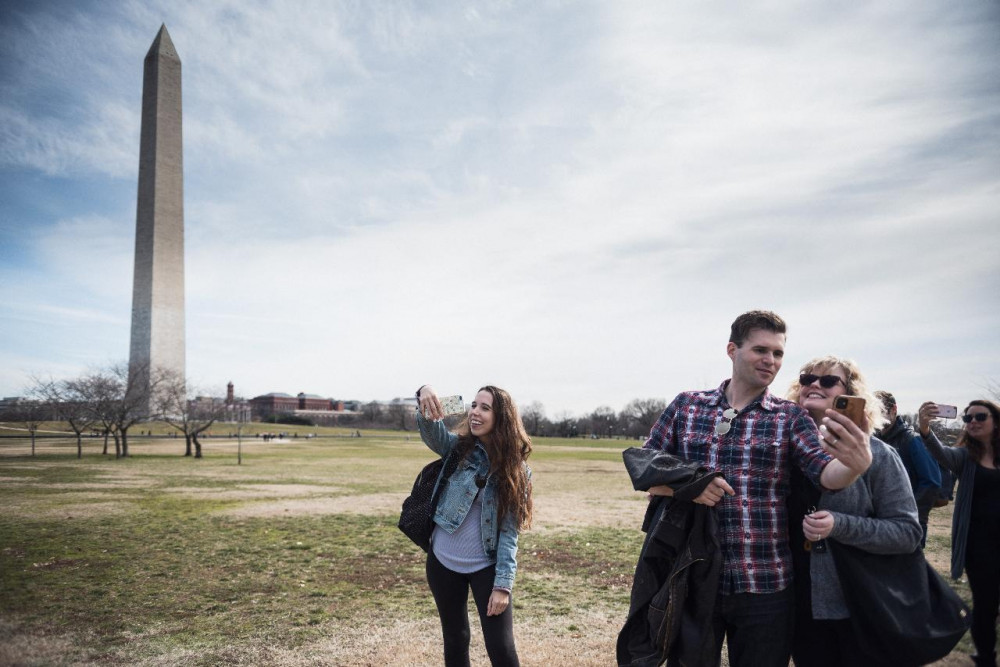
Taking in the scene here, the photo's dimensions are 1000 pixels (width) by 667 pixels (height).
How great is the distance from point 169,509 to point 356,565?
8.34 metres

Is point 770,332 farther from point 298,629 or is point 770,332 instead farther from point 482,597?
point 298,629

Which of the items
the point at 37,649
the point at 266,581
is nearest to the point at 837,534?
the point at 37,649

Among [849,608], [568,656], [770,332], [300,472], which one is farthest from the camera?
[300,472]

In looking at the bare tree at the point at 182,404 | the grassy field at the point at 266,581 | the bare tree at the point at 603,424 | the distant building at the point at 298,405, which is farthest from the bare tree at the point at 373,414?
the grassy field at the point at 266,581

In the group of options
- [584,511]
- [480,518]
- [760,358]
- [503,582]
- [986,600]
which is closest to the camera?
[760,358]

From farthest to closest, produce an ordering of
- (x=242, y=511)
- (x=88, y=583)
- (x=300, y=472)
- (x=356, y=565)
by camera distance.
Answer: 1. (x=300, y=472)
2. (x=242, y=511)
3. (x=356, y=565)
4. (x=88, y=583)

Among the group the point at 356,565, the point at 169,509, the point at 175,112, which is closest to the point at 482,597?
the point at 356,565

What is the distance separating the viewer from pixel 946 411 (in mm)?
4926

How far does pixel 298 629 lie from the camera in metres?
6.19

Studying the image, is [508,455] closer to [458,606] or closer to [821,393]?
[458,606]

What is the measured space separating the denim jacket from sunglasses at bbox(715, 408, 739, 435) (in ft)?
4.81

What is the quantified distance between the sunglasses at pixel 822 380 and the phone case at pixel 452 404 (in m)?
1.97

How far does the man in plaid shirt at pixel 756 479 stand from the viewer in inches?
106

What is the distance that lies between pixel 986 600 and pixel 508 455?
4052mm
